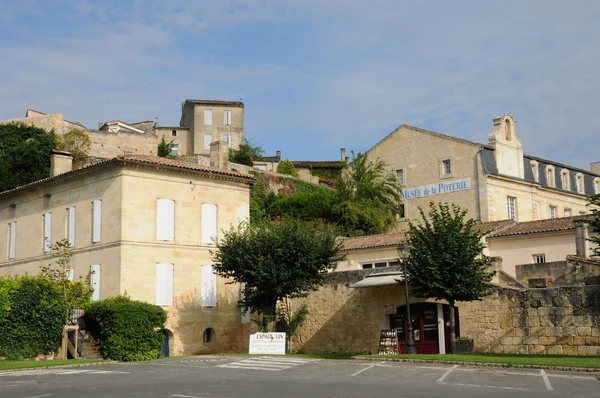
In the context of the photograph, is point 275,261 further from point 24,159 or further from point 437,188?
point 24,159

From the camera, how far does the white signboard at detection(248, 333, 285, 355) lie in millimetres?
29531

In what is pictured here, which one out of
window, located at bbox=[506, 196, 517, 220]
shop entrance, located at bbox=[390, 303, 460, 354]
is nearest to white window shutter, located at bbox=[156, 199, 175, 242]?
shop entrance, located at bbox=[390, 303, 460, 354]

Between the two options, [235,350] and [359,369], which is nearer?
[359,369]

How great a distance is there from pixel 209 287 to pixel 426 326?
1100 cm

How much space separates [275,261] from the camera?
102 feet

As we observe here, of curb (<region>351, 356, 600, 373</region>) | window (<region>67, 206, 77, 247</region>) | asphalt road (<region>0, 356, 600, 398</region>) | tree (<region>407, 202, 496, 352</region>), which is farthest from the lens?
window (<region>67, 206, 77, 247</region>)

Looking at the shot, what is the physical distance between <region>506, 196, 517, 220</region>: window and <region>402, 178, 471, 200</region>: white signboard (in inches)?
114

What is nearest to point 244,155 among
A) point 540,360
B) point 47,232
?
point 47,232

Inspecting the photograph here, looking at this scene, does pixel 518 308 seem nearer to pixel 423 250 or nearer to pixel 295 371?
pixel 423 250

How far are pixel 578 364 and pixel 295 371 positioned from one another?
24.4 feet

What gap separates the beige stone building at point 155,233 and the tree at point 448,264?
441 inches

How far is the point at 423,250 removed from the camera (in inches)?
1049

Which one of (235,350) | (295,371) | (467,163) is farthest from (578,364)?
(467,163)

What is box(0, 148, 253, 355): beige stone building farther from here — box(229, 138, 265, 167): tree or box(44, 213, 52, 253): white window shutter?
box(229, 138, 265, 167): tree
